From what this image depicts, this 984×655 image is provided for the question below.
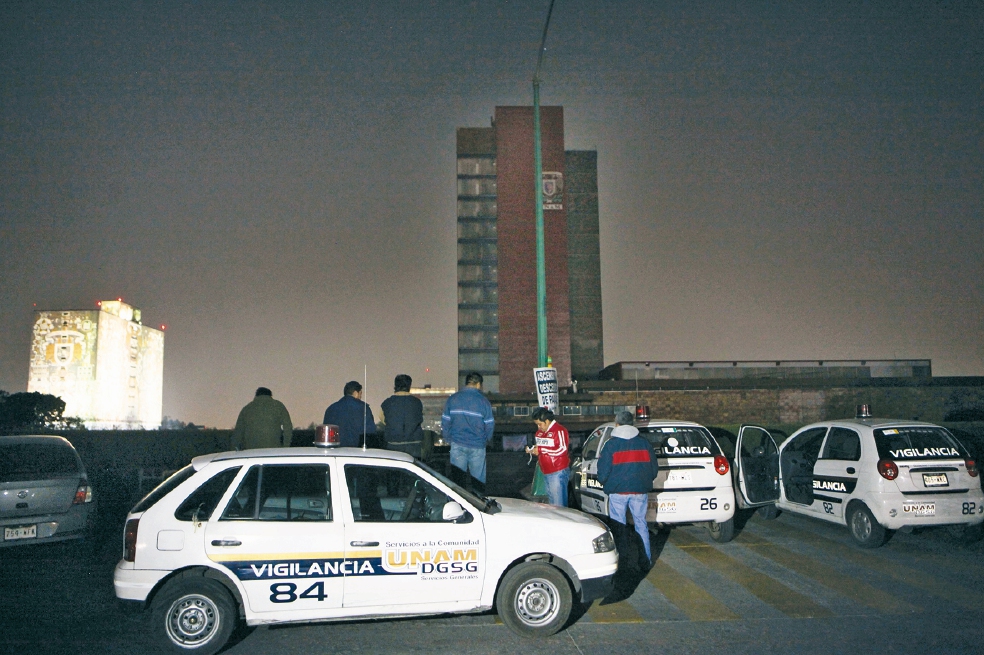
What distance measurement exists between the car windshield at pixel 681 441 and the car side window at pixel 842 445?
68.8 inches

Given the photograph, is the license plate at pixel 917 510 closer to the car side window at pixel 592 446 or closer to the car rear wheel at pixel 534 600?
the car side window at pixel 592 446

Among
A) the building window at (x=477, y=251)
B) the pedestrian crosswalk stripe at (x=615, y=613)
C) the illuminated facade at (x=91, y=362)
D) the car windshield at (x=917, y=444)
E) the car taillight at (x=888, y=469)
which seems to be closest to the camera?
the pedestrian crosswalk stripe at (x=615, y=613)

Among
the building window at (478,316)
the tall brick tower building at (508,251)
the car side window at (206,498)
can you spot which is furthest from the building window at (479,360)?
the car side window at (206,498)

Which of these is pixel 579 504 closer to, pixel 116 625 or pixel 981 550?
pixel 981 550

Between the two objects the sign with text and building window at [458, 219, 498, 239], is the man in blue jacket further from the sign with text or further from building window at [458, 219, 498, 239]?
building window at [458, 219, 498, 239]

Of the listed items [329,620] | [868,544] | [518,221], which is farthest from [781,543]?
[518,221]

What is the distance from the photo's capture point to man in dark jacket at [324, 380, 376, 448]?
9.54 meters

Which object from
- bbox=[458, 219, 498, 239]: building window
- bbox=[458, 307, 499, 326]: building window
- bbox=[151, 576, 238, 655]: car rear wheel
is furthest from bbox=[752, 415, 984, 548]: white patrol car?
bbox=[458, 219, 498, 239]: building window

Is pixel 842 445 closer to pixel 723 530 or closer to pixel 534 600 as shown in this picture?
pixel 723 530

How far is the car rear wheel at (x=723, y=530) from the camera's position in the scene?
9797 mm

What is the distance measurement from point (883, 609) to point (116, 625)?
22.4ft

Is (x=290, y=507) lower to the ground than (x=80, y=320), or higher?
lower

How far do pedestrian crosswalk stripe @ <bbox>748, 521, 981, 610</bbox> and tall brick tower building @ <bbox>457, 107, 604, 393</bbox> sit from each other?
5055 cm

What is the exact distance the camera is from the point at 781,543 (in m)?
9.88
